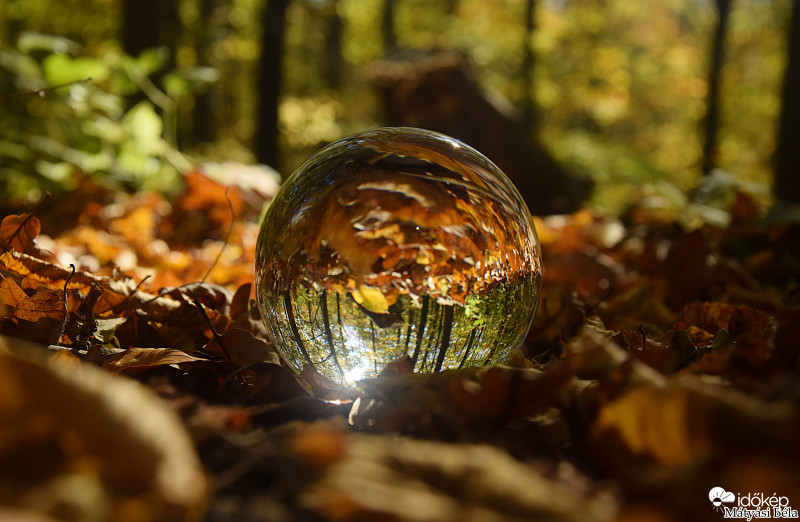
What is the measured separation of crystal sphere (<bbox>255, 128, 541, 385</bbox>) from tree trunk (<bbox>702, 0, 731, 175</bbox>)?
16541mm

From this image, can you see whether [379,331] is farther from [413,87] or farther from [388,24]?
[388,24]

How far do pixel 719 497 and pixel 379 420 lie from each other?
0.60 meters

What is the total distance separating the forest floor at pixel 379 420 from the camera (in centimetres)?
76

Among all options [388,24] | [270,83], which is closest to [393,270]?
[270,83]

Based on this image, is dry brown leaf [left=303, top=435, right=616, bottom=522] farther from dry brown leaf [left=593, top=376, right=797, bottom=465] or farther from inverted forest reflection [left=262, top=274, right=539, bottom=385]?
inverted forest reflection [left=262, top=274, right=539, bottom=385]

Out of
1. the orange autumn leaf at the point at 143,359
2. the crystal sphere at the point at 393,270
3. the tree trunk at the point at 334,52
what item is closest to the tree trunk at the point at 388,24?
the tree trunk at the point at 334,52

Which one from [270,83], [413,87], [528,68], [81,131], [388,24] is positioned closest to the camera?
[81,131]

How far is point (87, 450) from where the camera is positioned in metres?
0.78

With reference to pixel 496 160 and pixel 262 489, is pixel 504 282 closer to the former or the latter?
pixel 262 489

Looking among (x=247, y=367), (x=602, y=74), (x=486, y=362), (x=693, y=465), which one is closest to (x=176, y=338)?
(x=247, y=367)

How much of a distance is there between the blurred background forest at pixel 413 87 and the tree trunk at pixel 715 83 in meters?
0.05

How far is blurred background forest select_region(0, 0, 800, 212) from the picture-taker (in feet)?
14.3

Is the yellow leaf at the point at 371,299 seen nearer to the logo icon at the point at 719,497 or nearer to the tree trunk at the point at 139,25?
the logo icon at the point at 719,497

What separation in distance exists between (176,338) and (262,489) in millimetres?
923
